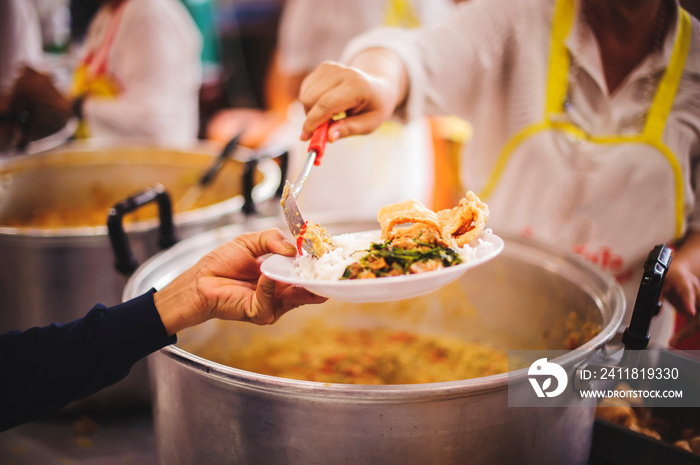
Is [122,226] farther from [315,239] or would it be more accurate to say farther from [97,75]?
[97,75]

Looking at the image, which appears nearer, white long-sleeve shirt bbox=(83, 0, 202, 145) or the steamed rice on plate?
the steamed rice on plate

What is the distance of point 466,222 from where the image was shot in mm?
869

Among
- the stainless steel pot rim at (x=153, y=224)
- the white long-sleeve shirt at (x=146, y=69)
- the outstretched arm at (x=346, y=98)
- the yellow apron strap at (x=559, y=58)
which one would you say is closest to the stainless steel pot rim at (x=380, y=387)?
the stainless steel pot rim at (x=153, y=224)

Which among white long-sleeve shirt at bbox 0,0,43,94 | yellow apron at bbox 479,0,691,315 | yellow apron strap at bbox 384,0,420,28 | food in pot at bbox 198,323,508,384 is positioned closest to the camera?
yellow apron at bbox 479,0,691,315

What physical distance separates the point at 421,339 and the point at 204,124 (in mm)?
3608

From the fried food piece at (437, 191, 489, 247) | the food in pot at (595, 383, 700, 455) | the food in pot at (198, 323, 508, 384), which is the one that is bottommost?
the food in pot at (198, 323, 508, 384)

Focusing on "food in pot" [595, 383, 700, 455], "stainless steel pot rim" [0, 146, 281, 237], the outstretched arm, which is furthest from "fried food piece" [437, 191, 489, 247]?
"stainless steel pot rim" [0, 146, 281, 237]

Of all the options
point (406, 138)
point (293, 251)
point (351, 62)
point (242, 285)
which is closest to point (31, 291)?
point (242, 285)

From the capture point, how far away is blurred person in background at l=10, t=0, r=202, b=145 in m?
2.44

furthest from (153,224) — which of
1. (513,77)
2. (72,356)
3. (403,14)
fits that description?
(403,14)

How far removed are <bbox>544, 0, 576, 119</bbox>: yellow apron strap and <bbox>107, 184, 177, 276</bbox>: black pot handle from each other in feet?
3.56

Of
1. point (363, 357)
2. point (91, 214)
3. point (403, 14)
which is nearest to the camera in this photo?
point (363, 357)

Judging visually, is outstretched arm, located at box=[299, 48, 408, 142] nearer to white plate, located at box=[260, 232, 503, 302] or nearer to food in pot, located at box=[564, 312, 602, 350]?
white plate, located at box=[260, 232, 503, 302]

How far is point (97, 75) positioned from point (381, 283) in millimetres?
2455
